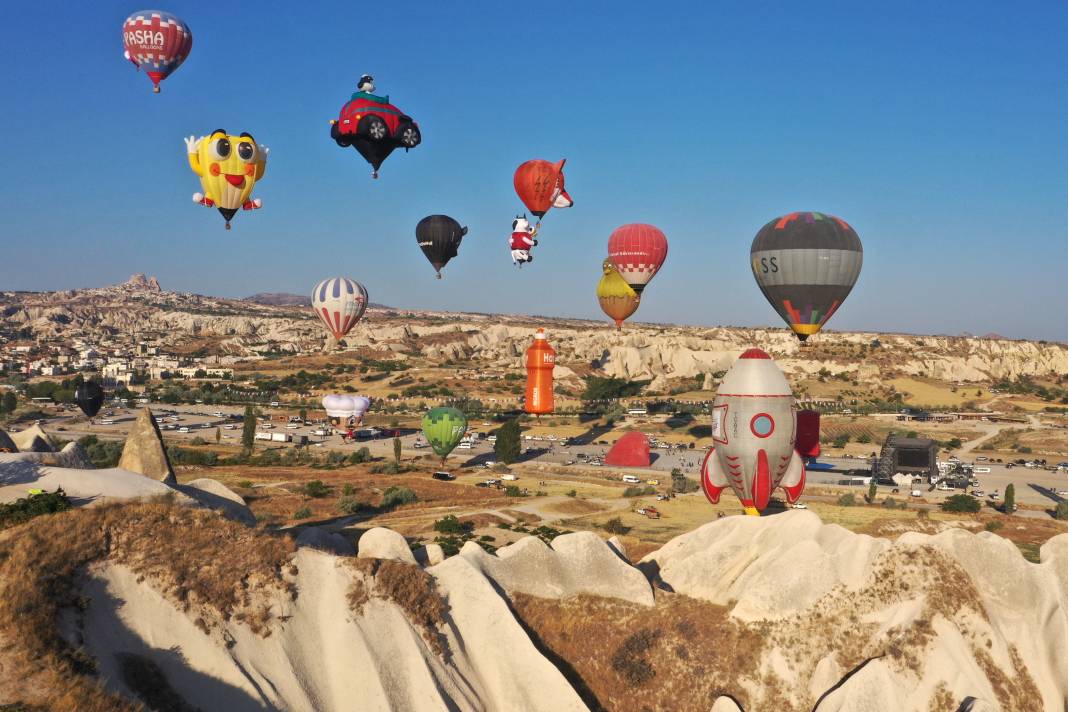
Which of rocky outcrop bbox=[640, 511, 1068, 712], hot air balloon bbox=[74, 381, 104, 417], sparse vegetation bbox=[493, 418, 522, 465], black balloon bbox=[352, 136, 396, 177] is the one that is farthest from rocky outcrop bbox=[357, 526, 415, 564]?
hot air balloon bbox=[74, 381, 104, 417]

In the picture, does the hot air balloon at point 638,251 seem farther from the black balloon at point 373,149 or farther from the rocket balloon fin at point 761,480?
the rocket balloon fin at point 761,480

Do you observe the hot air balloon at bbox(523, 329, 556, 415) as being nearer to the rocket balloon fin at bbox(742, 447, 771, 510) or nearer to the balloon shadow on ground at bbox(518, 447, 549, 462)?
the balloon shadow on ground at bbox(518, 447, 549, 462)

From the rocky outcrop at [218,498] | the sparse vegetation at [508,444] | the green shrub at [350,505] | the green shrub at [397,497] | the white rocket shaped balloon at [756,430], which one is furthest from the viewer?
the sparse vegetation at [508,444]

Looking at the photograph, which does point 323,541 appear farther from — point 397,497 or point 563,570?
point 397,497

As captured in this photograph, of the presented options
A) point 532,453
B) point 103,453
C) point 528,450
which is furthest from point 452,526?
point 528,450

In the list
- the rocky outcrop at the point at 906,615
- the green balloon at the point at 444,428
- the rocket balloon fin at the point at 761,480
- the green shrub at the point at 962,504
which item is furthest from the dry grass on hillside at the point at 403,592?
the green balloon at the point at 444,428
